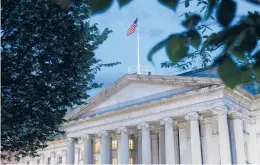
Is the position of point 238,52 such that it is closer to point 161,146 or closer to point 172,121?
point 172,121

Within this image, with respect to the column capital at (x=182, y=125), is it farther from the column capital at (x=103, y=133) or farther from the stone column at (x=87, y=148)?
the stone column at (x=87, y=148)

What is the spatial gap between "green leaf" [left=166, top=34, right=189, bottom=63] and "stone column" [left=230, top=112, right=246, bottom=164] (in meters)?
29.6

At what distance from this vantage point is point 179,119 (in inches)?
1371

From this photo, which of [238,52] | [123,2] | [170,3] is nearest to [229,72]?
[238,52]

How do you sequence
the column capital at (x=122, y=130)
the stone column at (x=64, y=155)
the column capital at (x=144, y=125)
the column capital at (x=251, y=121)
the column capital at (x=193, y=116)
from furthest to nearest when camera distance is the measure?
1. the stone column at (x=64, y=155)
2. the column capital at (x=122, y=130)
3. the column capital at (x=144, y=125)
4. the column capital at (x=251, y=121)
5. the column capital at (x=193, y=116)

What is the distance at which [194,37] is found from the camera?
210cm

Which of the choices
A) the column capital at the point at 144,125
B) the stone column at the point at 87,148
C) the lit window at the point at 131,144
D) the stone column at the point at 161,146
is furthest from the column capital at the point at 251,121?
the stone column at the point at 87,148

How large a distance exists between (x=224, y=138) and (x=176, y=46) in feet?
93.3

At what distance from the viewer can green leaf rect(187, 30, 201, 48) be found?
2.08 meters

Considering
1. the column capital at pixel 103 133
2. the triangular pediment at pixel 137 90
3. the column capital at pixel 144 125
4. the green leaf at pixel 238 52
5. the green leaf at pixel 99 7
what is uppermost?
the triangular pediment at pixel 137 90

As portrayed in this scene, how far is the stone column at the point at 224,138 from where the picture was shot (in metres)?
28.5

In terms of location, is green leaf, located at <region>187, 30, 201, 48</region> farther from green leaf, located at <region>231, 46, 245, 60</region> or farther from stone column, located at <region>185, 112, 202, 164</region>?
stone column, located at <region>185, 112, 202, 164</region>

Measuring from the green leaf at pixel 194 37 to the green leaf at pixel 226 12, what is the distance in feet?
0.80

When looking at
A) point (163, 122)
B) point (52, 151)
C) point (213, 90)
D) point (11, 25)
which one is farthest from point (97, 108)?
point (11, 25)
